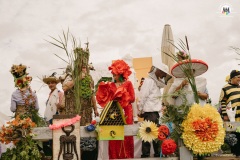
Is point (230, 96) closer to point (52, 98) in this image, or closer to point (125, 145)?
point (125, 145)

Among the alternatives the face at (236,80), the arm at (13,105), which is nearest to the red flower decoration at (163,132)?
the face at (236,80)

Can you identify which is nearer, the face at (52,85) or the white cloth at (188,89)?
the white cloth at (188,89)

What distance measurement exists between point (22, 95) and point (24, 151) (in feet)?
6.37

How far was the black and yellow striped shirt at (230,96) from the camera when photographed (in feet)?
23.3

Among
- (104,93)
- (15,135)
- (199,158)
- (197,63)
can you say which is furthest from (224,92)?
(15,135)

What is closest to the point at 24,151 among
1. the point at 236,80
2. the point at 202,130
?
the point at 202,130

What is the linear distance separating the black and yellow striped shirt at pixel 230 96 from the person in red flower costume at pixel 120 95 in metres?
1.89

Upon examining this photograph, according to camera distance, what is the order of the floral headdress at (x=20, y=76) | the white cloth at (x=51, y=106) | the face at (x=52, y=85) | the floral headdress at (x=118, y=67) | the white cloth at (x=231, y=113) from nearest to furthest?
the floral headdress at (x=118, y=67)
the floral headdress at (x=20, y=76)
the white cloth at (x=231, y=113)
the white cloth at (x=51, y=106)
the face at (x=52, y=85)

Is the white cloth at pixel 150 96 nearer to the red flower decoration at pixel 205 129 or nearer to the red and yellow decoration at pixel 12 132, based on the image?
the red flower decoration at pixel 205 129

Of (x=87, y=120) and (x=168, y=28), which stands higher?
(x=168, y=28)

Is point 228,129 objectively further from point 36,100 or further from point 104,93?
point 36,100

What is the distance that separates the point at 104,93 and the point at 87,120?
1.04 metres

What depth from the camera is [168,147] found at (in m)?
5.34

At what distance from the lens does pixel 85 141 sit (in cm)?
657
